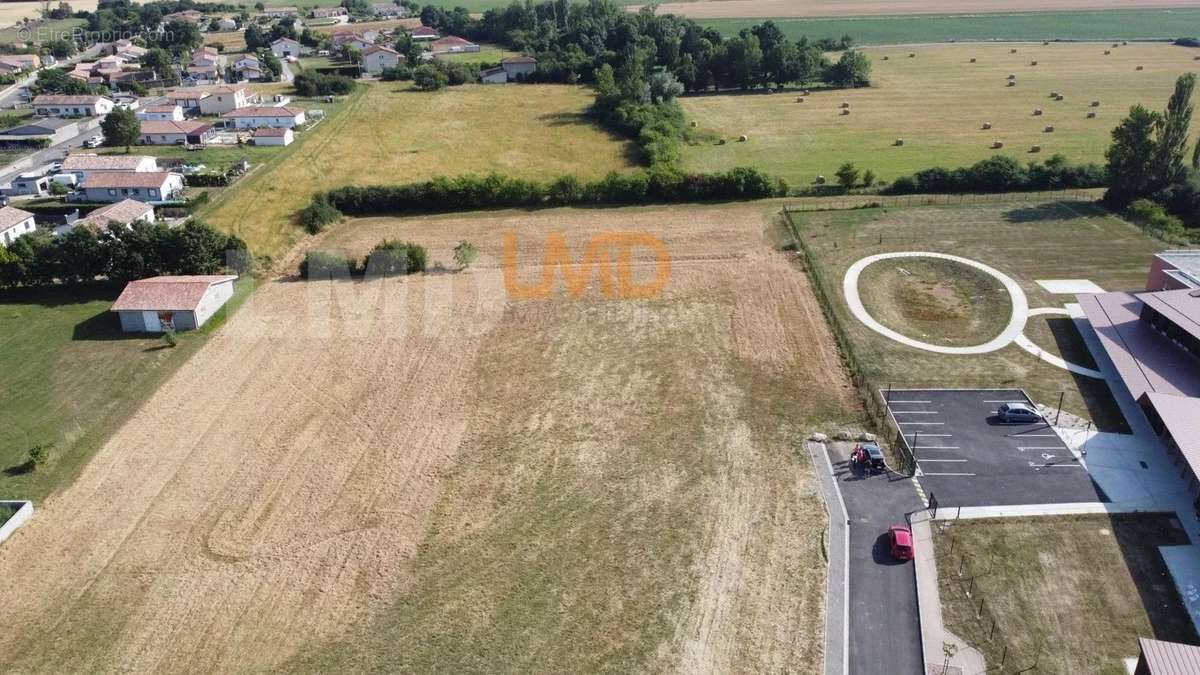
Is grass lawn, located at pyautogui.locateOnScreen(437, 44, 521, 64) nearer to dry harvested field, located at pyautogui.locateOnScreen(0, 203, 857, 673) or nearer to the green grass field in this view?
the green grass field

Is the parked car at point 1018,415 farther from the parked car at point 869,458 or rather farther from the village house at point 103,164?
the village house at point 103,164

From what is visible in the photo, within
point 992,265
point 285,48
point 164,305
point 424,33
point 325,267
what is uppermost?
point 424,33

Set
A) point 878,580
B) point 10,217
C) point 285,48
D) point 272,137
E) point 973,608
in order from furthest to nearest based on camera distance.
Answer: point 285,48, point 272,137, point 10,217, point 878,580, point 973,608

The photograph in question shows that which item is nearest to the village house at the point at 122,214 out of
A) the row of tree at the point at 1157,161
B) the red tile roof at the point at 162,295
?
the red tile roof at the point at 162,295

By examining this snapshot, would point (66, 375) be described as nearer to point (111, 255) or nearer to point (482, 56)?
point (111, 255)

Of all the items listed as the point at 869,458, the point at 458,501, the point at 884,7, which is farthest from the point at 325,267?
the point at 884,7

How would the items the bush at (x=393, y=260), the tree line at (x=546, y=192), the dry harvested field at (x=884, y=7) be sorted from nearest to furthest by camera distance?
the bush at (x=393, y=260) → the tree line at (x=546, y=192) → the dry harvested field at (x=884, y=7)
